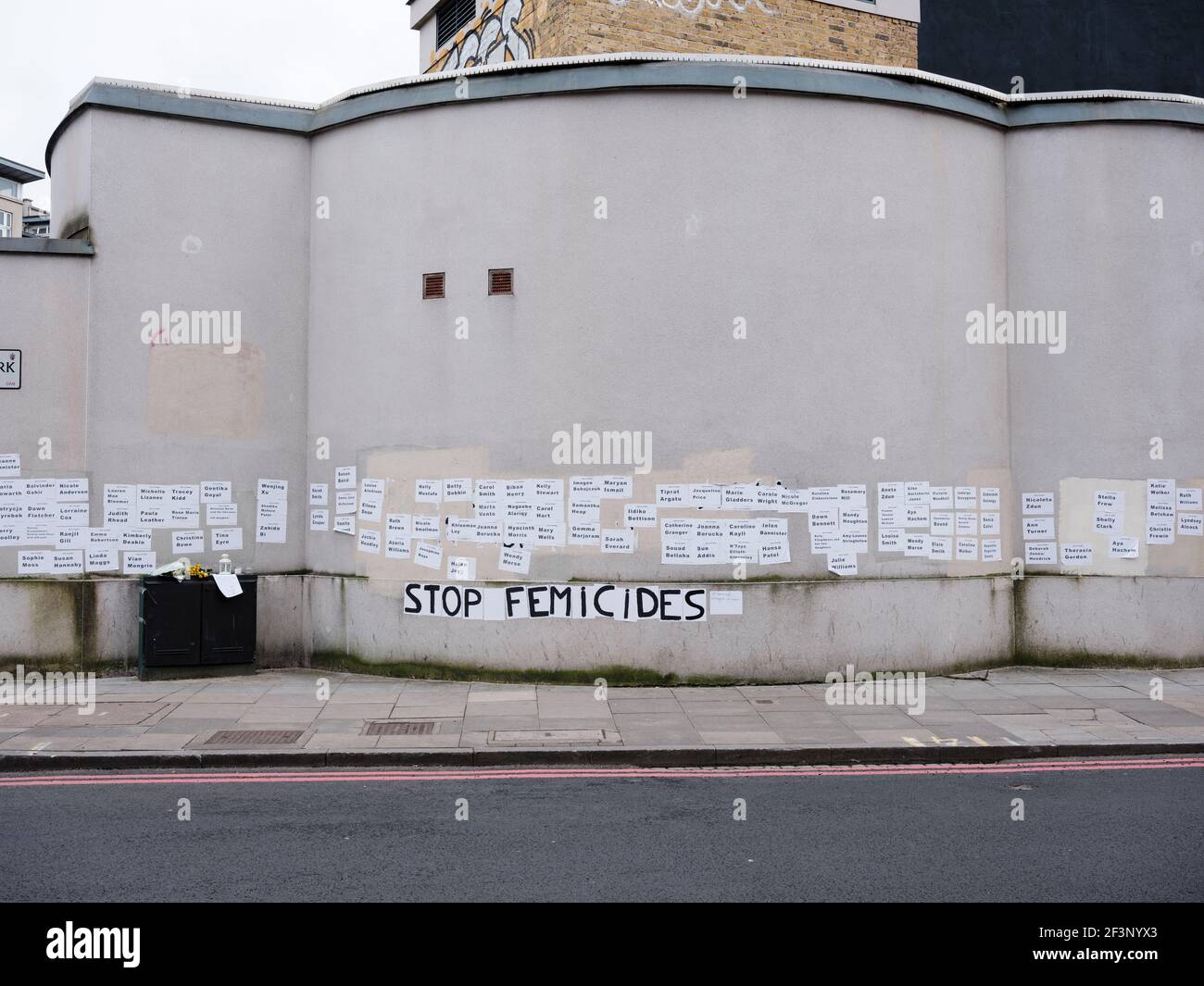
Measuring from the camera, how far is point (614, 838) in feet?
22.8

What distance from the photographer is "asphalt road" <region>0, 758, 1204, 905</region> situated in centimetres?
597

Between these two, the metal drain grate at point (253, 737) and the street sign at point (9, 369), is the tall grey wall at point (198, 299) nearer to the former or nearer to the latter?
the street sign at point (9, 369)

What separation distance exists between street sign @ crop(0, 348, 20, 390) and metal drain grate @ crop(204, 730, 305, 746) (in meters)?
5.33

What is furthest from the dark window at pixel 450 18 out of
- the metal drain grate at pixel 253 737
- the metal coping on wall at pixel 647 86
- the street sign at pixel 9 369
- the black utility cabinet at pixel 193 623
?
the metal drain grate at pixel 253 737

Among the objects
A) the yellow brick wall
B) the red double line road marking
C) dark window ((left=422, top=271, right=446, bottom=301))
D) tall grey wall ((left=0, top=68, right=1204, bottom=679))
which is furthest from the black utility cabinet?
the yellow brick wall

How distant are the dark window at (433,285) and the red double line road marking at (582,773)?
18.9 feet

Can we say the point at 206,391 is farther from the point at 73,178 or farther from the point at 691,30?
the point at 691,30

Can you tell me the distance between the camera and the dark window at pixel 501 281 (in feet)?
40.0

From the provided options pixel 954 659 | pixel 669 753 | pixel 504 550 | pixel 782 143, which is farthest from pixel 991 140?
pixel 669 753

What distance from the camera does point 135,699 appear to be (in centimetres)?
1104

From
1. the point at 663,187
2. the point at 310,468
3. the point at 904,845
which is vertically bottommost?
the point at 904,845

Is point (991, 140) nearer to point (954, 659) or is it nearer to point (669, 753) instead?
point (954, 659)

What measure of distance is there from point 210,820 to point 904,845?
4471 mm

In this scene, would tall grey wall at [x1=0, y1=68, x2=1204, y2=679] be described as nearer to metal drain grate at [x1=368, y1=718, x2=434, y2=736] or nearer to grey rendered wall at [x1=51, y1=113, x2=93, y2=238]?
grey rendered wall at [x1=51, y1=113, x2=93, y2=238]
